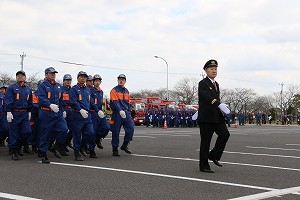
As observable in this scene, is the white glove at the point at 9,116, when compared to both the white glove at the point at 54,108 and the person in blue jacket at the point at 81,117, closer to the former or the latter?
the white glove at the point at 54,108

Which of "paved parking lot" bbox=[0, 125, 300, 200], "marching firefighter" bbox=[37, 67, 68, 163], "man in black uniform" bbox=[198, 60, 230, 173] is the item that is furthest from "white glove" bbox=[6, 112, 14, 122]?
"man in black uniform" bbox=[198, 60, 230, 173]

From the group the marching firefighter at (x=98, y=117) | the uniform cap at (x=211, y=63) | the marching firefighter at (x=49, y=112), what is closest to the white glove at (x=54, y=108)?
the marching firefighter at (x=49, y=112)

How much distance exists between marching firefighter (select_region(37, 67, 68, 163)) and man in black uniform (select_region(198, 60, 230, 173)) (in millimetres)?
3342

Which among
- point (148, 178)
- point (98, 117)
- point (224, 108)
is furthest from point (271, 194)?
point (98, 117)

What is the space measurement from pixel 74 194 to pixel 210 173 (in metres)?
2.86

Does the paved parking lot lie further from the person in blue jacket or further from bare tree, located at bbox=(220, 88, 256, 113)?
bare tree, located at bbox=(220, 88, 256, 113)

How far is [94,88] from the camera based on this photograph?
1166 centimetres

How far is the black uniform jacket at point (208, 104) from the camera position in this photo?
25.4 feet

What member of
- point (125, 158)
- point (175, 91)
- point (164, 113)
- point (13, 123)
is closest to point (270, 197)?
point (125, 158)

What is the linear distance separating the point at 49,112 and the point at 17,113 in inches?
38.3

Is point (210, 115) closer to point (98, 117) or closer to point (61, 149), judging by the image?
point (98, 117)

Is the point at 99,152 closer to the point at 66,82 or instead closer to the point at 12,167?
the point at 66,82

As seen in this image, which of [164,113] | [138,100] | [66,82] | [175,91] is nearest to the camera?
[66,82]

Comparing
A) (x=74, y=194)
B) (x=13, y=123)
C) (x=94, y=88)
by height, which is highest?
(x=94, y=88)
